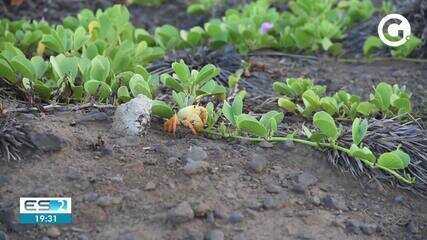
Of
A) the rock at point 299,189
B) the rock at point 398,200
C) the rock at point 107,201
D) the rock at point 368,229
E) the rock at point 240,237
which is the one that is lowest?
the rock at point 398,200

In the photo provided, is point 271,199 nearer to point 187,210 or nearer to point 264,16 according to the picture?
point 187,210

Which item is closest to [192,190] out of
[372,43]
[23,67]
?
[23,67]

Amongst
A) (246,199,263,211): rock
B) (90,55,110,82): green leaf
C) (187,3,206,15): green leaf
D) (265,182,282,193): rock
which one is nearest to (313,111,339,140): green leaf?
(265,182,282,193): rock

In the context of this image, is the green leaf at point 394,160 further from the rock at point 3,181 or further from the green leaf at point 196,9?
the green leaf at point 196,9

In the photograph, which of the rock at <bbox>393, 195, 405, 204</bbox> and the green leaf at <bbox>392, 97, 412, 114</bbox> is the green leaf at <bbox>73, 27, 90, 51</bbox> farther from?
the rock at <bbox>393, 195, 405, 204</bbox>

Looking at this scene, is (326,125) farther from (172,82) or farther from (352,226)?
(172,82)

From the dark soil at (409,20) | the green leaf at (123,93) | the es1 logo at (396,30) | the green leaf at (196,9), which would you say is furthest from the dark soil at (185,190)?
the green leaf at (196,9)
